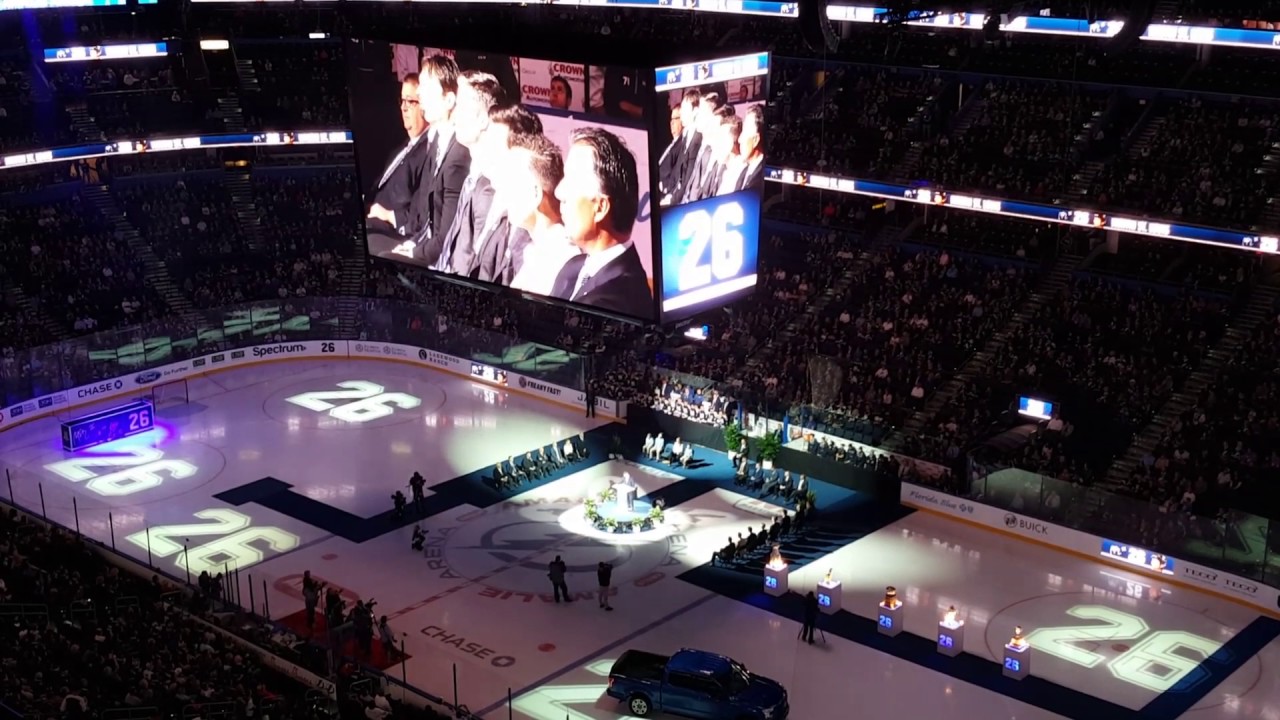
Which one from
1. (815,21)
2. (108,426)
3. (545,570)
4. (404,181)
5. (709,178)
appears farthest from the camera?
(108,426)

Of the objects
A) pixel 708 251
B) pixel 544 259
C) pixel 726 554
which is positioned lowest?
pixel 726 554

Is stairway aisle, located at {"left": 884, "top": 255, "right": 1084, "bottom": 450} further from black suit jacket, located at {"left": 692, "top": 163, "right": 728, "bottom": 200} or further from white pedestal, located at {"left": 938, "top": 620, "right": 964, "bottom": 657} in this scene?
black suit jacket, located at {"left": 692, "top": 163, "right": 728, "bottom": 200}

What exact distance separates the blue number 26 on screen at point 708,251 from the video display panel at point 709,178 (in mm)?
20

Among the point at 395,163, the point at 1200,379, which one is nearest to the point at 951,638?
the point at 1200,379

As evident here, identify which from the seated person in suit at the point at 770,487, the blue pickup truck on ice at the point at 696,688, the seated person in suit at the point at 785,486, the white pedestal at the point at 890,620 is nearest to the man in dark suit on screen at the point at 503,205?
the seated person in suit at the point at 770,487

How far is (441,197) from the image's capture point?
3381 cm

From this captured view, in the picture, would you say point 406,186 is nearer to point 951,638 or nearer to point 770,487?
point 770,487

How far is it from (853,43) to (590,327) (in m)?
13.0

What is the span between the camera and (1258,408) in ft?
116

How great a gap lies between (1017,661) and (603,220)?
454 inches

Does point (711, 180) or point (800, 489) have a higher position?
point (711, 180)

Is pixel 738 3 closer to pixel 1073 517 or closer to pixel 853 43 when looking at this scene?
pixel 853 43

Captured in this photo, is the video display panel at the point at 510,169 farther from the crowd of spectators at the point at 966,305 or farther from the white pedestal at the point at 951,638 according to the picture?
Result: the white pedestal at the point at 951,638

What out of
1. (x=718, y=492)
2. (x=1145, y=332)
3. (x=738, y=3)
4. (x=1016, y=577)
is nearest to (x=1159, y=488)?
(x=1016, y=577)
